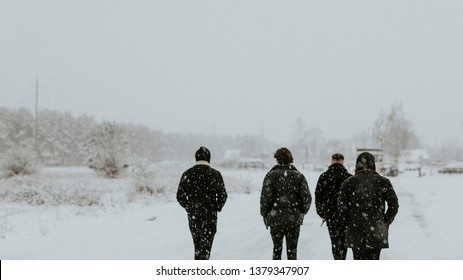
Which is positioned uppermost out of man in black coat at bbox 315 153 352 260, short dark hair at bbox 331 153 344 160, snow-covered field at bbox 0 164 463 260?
short dark hair at bbox 331 153 344 160

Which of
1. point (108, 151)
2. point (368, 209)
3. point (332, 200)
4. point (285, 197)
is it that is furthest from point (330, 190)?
point (108, 151)

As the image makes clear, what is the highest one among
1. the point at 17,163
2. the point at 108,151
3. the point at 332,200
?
the point at 332,200

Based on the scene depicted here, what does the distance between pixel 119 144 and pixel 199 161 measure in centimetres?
3305

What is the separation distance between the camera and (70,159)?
8781 cm

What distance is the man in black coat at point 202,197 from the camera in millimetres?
6660

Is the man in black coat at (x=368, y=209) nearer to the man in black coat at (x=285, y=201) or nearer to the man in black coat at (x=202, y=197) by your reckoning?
the man in black coat at (x=285, y=201)

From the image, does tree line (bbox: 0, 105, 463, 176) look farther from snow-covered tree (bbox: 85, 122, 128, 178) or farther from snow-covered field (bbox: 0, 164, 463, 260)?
snow-covered field (bbox: 0, 164, 463, 260)

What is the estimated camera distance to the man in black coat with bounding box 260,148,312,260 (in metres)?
6.45

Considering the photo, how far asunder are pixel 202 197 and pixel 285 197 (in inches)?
48.5

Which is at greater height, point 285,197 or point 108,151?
point 285,197

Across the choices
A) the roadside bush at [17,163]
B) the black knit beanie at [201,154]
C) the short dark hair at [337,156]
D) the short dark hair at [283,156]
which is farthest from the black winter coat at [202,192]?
the roadside bush at [17,163]

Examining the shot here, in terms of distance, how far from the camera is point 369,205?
5746mm

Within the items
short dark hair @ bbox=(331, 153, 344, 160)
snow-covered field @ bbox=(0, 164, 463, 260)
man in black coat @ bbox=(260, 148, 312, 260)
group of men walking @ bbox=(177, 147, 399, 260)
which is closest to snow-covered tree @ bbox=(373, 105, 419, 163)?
snow-covered field @ bbox=(0, 164, 463, 260)

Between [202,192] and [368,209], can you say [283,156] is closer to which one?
[202,192]
